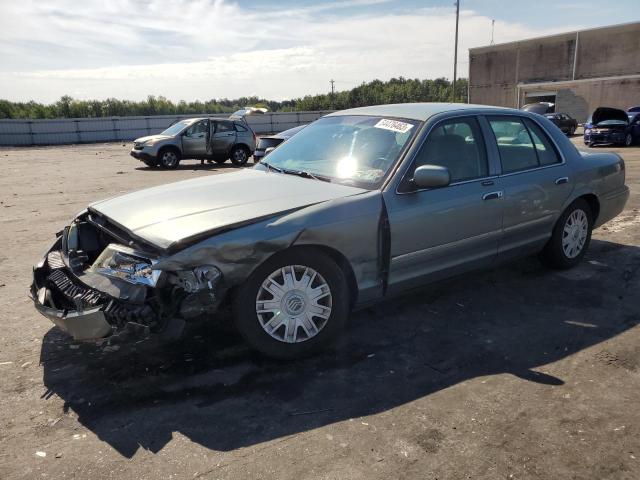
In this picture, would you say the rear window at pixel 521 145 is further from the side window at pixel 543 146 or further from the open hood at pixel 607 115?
the open hood at pixel 607 115

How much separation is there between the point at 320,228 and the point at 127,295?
4.12ft

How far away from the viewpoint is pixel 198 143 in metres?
17.3

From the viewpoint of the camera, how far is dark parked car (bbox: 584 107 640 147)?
64.6ft

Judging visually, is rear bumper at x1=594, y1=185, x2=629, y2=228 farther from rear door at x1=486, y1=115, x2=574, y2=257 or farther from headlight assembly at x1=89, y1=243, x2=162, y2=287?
headlight assembly at x1=89, y1=243, x2=162, y2=287

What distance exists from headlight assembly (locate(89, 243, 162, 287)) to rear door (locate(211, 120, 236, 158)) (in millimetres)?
14496

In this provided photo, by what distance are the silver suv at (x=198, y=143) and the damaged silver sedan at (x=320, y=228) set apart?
13.0 meters

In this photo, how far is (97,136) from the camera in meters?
35.1

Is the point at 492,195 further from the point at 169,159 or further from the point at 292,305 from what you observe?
the point at 169,159

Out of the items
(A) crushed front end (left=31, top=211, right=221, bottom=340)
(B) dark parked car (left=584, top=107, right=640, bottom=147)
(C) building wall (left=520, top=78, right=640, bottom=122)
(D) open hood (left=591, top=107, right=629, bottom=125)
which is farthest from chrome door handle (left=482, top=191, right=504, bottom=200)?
(C) building wall (left=520, top=78, right=640, bottom=122)

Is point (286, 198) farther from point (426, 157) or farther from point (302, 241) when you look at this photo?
point (426, 157)

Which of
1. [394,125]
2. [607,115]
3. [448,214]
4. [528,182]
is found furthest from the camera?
[607,115]

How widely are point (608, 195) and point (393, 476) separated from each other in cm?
444

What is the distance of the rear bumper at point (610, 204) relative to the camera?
5504 mm

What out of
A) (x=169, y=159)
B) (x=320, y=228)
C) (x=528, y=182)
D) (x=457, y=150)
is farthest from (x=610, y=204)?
(x=169, y=159)
